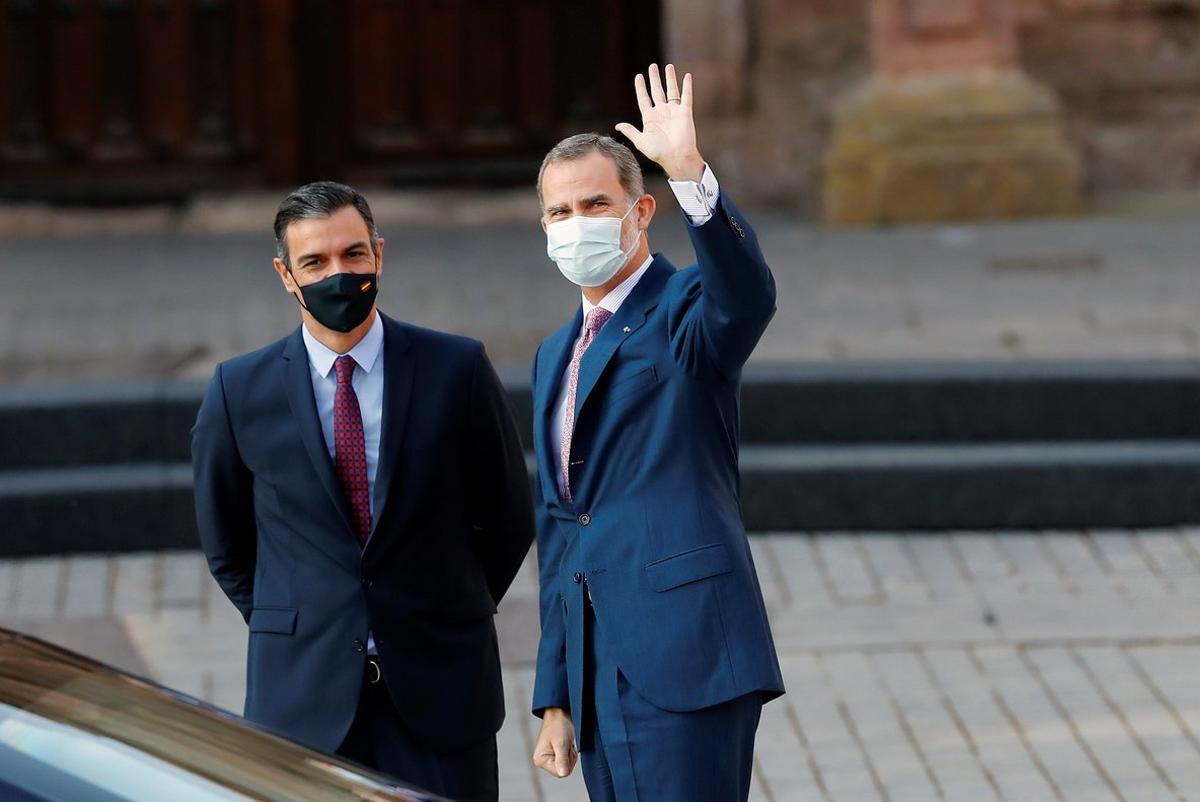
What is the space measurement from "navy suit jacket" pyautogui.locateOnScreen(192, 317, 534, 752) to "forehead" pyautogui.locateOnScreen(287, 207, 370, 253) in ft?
0.82

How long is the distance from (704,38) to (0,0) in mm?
4442

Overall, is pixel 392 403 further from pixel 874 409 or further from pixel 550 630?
pixel 874 409

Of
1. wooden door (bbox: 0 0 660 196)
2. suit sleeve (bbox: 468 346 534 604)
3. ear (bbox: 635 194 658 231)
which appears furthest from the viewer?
wooden door (bbox: 0 0 660 196)

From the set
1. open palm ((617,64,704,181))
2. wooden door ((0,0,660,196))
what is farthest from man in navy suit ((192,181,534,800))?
wooden door ((0,0,660,196))

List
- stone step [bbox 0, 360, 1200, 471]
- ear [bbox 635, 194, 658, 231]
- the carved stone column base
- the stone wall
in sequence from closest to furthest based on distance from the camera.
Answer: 1. ear [bbox 635, 194, 658, 231]
2. stone step [bbox 0, 360, 1200, 471]
3. the carved stone column base
4. the stone wall

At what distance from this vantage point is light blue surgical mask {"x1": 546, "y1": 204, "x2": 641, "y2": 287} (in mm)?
3857

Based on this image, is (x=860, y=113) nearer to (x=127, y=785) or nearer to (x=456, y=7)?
(x=456, y=7)

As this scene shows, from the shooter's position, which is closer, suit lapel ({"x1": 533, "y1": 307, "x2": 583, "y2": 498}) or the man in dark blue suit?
the man in dark blue suit

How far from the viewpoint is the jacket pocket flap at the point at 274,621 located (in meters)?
4.10

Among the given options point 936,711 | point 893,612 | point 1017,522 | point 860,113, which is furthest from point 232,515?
point 860,113

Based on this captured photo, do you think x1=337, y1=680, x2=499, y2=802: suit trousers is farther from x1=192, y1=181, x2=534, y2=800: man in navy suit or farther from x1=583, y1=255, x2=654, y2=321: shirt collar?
x1=583, y1=255, x2=654, y2=321: shirt collar

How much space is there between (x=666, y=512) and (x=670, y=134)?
735mm

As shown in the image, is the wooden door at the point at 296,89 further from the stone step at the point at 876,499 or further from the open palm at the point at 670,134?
the open palm at the point at 670,134

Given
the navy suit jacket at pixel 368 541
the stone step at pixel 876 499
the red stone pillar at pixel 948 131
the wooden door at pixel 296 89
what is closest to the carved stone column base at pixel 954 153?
the red stone pillar at pixel 948 131
